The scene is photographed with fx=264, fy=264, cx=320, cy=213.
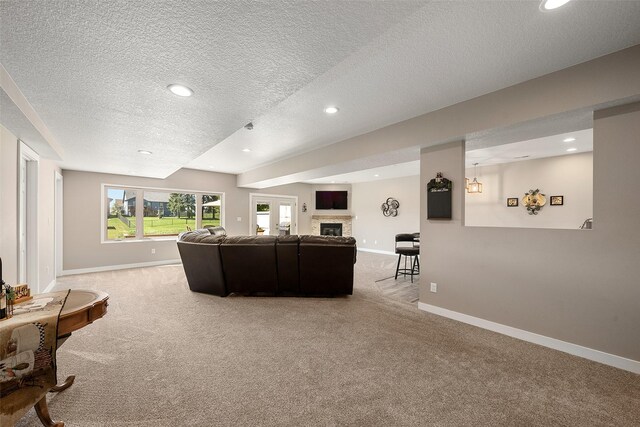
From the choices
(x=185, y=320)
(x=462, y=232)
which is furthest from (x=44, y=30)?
(x=462, y=232)

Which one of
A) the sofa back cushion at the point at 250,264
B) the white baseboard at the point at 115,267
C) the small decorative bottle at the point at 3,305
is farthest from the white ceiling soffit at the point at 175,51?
the white baseboard at the point at 115,267

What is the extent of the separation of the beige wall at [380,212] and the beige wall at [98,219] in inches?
191

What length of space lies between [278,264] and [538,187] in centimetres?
592

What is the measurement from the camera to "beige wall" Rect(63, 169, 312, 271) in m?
5.89

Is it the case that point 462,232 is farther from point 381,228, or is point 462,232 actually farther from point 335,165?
point 381,228

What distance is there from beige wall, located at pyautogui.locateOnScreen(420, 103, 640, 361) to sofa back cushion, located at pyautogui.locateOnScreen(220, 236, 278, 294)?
2.48 metres

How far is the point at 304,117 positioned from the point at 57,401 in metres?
3.50

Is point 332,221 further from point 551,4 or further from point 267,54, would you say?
point 551,4

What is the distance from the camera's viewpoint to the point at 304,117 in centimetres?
354

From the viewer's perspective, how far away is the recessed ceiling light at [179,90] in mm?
2107

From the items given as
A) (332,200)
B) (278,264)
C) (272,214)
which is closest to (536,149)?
(278,264)

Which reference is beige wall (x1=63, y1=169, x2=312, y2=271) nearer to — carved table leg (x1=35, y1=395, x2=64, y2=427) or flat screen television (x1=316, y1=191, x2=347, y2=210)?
flat screen television (x1=316, y1=191, x2=347, y2=210)

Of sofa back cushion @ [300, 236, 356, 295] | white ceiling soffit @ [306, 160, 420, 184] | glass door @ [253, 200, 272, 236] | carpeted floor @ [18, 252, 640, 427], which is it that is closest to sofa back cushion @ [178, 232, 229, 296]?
carpeted floor @ [18, 252, 640, 427]

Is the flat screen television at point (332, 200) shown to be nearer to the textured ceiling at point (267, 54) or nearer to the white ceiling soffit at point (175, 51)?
the textured ceiling at point (267, 54)
